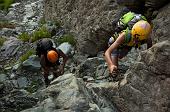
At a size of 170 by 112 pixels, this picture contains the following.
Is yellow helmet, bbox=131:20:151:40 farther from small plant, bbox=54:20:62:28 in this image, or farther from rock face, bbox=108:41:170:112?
small plant, bbox=54:20:62:28

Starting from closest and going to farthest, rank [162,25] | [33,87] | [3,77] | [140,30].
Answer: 1. [140,30]
2. [162,25]
3. [33,87]
4. [3,77]

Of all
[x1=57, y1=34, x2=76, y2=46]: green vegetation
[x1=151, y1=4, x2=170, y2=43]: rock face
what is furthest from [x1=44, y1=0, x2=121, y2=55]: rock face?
[x1=151, y1=4, x2=170, y2=43]: rock face

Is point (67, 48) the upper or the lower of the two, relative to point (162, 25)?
lower

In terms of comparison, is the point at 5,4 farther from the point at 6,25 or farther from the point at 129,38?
the point at 129,38

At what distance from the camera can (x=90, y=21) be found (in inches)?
598

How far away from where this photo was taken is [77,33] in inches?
635

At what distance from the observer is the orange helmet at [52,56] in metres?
11.2

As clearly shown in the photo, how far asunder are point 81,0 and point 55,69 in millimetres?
5080

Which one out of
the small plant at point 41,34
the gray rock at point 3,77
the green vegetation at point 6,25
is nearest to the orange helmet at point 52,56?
the gray rock at point 3,77

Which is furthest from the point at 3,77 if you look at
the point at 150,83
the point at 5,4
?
the point at 5,4

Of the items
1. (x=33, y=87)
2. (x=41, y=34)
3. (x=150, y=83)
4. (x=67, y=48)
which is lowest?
(x=33, y=87)

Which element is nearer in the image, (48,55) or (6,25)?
(48,55)

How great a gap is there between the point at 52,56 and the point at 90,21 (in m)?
4.23

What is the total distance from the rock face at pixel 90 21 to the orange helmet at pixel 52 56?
265cm
